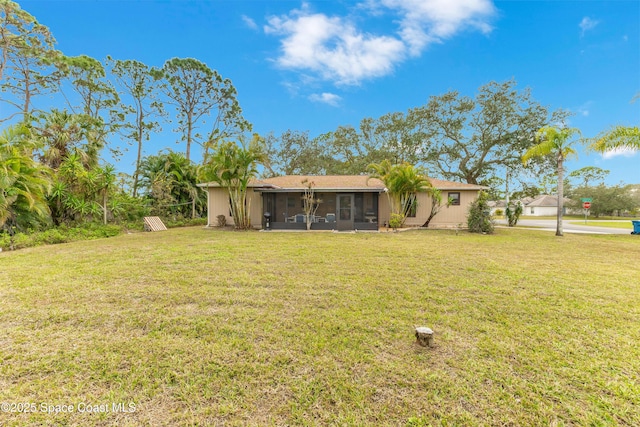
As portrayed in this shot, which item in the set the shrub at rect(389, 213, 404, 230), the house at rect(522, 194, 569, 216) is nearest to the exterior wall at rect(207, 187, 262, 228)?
the shrub at rect(389, 213, 404, 230)

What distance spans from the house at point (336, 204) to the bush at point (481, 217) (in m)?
1.86

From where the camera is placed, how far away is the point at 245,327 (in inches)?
122

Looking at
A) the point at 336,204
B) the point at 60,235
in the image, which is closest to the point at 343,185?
the point at 336,204

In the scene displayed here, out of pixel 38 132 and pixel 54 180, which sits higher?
pixel 38 132

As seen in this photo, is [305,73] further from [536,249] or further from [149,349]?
[149,349]

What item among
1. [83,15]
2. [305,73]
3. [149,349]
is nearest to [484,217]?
[149,349]

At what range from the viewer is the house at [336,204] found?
534 inches

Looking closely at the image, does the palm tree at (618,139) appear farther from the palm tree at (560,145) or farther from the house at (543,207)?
the house at (543,207)

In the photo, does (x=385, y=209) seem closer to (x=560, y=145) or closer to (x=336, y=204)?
(x=336, y=204)

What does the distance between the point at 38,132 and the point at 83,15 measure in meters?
6.04

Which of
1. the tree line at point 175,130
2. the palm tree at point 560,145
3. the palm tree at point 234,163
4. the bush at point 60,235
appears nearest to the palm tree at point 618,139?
the tree line at point 175,130

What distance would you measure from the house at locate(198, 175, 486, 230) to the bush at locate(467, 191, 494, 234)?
186cm

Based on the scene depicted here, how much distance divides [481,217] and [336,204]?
22.4 feet

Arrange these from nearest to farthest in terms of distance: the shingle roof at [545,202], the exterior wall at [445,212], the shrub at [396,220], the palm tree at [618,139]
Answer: the palm tree at [618,139] → the shrub at [396,220] → the exterior wall at [445,212] → the shingle roof at [545,202]
